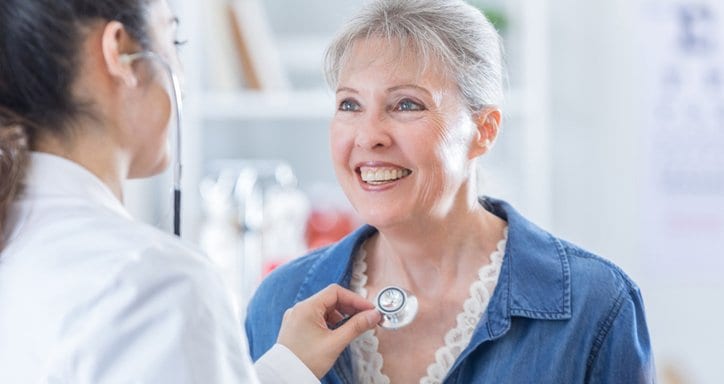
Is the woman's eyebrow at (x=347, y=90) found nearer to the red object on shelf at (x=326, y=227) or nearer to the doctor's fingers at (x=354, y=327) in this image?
the doctor's fingers at (x=354, y=327)

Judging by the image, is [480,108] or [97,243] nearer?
[97,243]

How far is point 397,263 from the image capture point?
5.14 feet

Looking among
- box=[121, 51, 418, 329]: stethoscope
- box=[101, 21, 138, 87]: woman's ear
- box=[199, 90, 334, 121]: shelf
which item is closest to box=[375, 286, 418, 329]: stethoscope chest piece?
box=[121, 51, 418, 329]: stethoscope

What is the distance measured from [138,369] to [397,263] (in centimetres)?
62

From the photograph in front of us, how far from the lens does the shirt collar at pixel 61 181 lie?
111cm

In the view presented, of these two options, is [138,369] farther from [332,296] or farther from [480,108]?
[480,108]

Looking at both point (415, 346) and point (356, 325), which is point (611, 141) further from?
point (356, 325)

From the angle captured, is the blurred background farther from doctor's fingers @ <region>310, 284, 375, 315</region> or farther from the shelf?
doctor's fingers @ <region>310, 284, 375, 315</region>

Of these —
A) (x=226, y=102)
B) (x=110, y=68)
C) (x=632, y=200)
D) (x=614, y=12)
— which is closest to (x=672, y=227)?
(x=632, y=200)

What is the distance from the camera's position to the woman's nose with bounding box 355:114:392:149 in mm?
1464

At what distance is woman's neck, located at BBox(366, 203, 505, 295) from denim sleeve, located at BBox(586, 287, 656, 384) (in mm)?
198

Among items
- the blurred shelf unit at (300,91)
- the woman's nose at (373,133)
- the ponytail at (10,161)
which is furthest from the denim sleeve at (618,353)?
the blurred shelf unit at (300,91)

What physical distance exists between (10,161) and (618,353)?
0.79 m

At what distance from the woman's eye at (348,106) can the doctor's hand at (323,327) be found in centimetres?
25
